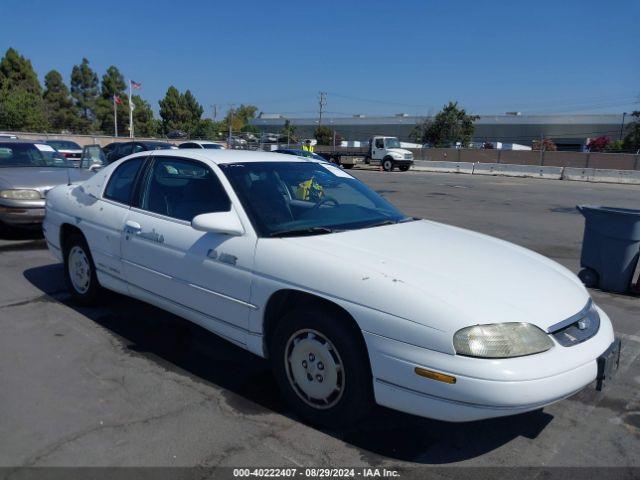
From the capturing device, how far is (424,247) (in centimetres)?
341

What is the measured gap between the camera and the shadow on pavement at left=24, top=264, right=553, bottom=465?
302 cm

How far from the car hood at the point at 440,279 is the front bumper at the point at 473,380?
0.57ft

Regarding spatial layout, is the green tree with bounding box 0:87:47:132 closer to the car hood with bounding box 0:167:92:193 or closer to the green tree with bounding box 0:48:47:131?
the green tree with bounding box 0:48:47:131

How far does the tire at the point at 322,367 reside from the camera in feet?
9.54

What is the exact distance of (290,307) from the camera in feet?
10.9

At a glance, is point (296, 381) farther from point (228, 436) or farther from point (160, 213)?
point (160, 213)

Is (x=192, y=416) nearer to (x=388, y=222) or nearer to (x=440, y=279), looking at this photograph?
(x=440, y=279)

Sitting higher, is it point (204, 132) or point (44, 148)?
point (204, 132)

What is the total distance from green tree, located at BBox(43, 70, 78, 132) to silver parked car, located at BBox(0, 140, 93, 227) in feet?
178

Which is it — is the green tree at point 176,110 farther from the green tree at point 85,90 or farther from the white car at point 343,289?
the white car at point 343,289

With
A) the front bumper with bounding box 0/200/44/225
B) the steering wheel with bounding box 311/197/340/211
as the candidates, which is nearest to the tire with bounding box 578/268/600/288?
the steering wheel with bounding box 311/197/340/211

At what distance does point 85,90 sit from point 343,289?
72.8m

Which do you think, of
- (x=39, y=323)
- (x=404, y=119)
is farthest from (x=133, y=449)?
(x=404, y=119)

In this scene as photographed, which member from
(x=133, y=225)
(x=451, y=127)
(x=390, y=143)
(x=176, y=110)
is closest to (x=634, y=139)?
(x=451, y=127)
